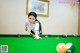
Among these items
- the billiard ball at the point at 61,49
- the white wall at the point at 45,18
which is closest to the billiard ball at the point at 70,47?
the billiard ball at the point at 61,49

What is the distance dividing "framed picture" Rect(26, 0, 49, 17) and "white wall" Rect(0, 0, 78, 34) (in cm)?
11

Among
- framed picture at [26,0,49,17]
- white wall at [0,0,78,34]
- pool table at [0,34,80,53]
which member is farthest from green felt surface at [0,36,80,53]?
framed picture at [26,0,49,17]

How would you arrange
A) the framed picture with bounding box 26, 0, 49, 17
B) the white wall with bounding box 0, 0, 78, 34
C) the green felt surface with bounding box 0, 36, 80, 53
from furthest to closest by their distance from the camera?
the framed picture with bounding box 26, 0, 49, 17
the white wall with bounding box 0, 0, 78, 34
the green felt surface with bounding box 0, 36, 80, 53

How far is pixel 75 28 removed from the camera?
4.82 m

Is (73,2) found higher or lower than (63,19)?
higher

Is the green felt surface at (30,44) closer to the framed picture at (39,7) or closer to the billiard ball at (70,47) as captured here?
the billiard ball at (70,47)

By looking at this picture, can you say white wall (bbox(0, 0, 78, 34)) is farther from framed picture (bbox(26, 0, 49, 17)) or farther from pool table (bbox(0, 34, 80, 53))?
pool table (bbox(0, 34, 80, 53))

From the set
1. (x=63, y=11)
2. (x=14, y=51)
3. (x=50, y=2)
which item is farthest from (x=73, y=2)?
(x=14, y=51)

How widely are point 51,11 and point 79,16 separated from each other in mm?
956

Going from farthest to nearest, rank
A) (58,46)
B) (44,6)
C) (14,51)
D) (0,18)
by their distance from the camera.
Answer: (44,6)
(0,18)
(58,46)
(14,51)

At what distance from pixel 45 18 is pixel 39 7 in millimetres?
337

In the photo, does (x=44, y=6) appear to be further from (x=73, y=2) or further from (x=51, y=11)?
(x=73, y=2)

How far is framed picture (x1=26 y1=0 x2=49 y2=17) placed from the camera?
410cm

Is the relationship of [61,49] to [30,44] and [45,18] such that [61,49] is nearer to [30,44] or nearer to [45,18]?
[30,44]
